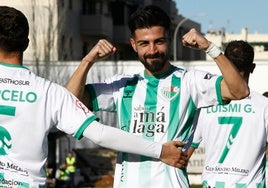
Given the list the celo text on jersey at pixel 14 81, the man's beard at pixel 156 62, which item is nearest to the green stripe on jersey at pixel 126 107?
the man's beard at pixel 156 62

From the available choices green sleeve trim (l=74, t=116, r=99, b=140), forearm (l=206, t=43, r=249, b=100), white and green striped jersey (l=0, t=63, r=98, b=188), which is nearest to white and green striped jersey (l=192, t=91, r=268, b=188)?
forearm (l=206, t=43, r=249, b=100)

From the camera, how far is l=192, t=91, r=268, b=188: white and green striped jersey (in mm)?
8438

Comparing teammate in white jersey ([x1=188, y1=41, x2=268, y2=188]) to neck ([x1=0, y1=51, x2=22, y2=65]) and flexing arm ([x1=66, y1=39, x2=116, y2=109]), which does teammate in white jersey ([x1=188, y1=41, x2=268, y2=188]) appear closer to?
flexing arm ([x1=66, y1=39, x2=116, y2=109])

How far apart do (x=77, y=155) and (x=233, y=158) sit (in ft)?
97.2

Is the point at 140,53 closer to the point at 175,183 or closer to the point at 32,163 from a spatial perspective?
the point at 175,183

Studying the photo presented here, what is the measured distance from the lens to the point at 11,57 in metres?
5.97

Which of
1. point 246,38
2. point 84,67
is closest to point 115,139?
point 84,67

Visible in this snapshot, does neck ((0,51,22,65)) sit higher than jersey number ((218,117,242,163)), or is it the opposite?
neck ((0,51,22,65))

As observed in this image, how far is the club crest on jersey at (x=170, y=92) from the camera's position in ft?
23.0

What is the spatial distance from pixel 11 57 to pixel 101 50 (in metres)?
1.18

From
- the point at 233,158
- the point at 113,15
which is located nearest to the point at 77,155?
the point at 113,15

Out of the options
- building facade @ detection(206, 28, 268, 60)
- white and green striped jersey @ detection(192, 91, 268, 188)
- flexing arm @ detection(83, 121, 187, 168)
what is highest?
flexing arm @ detection(83, 121, 187, 168)

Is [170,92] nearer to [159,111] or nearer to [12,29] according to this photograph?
[159,111]

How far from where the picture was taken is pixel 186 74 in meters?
7.10
